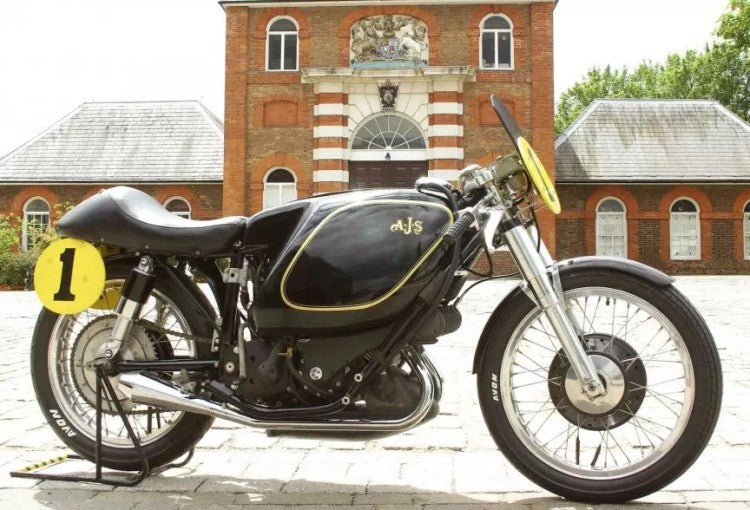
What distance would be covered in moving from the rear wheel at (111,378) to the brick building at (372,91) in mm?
19801

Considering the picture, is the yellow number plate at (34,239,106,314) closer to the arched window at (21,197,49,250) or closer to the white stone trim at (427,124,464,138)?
the white stone trim at (427,124,464,138)

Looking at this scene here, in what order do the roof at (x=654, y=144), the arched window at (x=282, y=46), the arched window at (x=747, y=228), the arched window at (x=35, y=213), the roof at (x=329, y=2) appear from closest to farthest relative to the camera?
the roof at (x=329, y=2)
the arched window at (x=282, y=46)
the roof at (x=654, y=144)
the arched window at (x=747, y=228)
the arched window at (x=35, y=213)

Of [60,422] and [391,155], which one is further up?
[391,155]

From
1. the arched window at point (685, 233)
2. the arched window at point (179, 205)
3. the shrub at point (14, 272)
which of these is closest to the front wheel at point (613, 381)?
the shrub at point (14, 272)

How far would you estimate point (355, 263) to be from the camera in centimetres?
272

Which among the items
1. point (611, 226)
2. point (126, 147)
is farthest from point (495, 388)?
point (126, 147)

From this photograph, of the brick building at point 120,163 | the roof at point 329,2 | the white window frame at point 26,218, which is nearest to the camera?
the roof at point 329,2

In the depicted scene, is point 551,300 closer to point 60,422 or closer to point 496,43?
point 60,422

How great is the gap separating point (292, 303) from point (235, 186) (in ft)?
69.4

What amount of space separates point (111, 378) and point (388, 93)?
2050 cm

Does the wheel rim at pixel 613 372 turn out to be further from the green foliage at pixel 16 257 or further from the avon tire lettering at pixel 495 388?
the green foliage at pixel 16 257

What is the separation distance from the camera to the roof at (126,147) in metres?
27.2

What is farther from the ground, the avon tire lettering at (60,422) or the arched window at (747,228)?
the arched window at (747,228)

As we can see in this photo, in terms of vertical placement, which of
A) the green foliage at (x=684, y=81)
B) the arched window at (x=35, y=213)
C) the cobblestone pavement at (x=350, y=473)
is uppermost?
the green foliage at (x=684, y=81)
